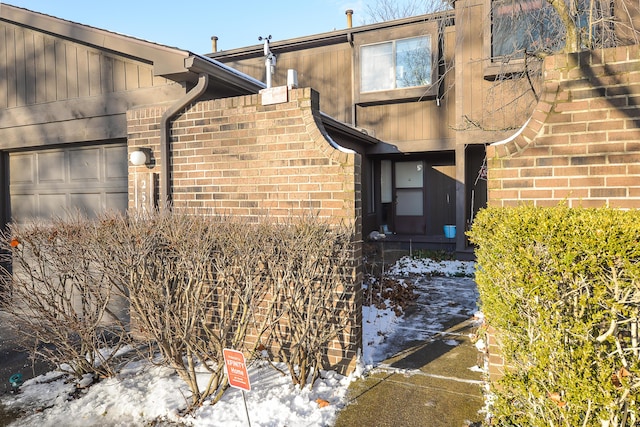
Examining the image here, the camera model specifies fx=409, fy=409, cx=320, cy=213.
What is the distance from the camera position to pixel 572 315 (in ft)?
7.20

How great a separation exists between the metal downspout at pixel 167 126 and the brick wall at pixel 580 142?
3.32 metres

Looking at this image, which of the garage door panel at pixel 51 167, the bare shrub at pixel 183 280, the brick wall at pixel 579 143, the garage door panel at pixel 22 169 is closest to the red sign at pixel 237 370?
the bare shrub at pixel 183 280

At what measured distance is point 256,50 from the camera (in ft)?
41.5

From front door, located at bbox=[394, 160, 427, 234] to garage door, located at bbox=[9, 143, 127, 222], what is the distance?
8.63 meters

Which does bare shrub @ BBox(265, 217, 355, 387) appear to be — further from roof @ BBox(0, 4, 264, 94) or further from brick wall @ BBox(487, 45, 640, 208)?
roof @ BBox(0, 4, 264, 94)

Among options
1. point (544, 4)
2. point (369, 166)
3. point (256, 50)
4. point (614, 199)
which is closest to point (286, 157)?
point (614, 199)

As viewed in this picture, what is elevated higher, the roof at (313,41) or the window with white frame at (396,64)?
the roof at (313,41)

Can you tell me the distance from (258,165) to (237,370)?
2233mm

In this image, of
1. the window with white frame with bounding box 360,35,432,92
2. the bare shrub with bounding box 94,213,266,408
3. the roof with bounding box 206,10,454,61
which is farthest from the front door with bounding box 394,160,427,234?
the bare shrub with bounding box 94,213,266,408

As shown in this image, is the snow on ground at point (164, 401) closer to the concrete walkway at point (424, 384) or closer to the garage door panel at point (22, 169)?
the concrete walkway at point (424, 384)

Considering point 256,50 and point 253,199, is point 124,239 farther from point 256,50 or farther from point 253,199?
point 256,50

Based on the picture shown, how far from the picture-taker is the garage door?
5766mm

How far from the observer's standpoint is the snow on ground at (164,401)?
3.22 meters

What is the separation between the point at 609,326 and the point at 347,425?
1931 mm
